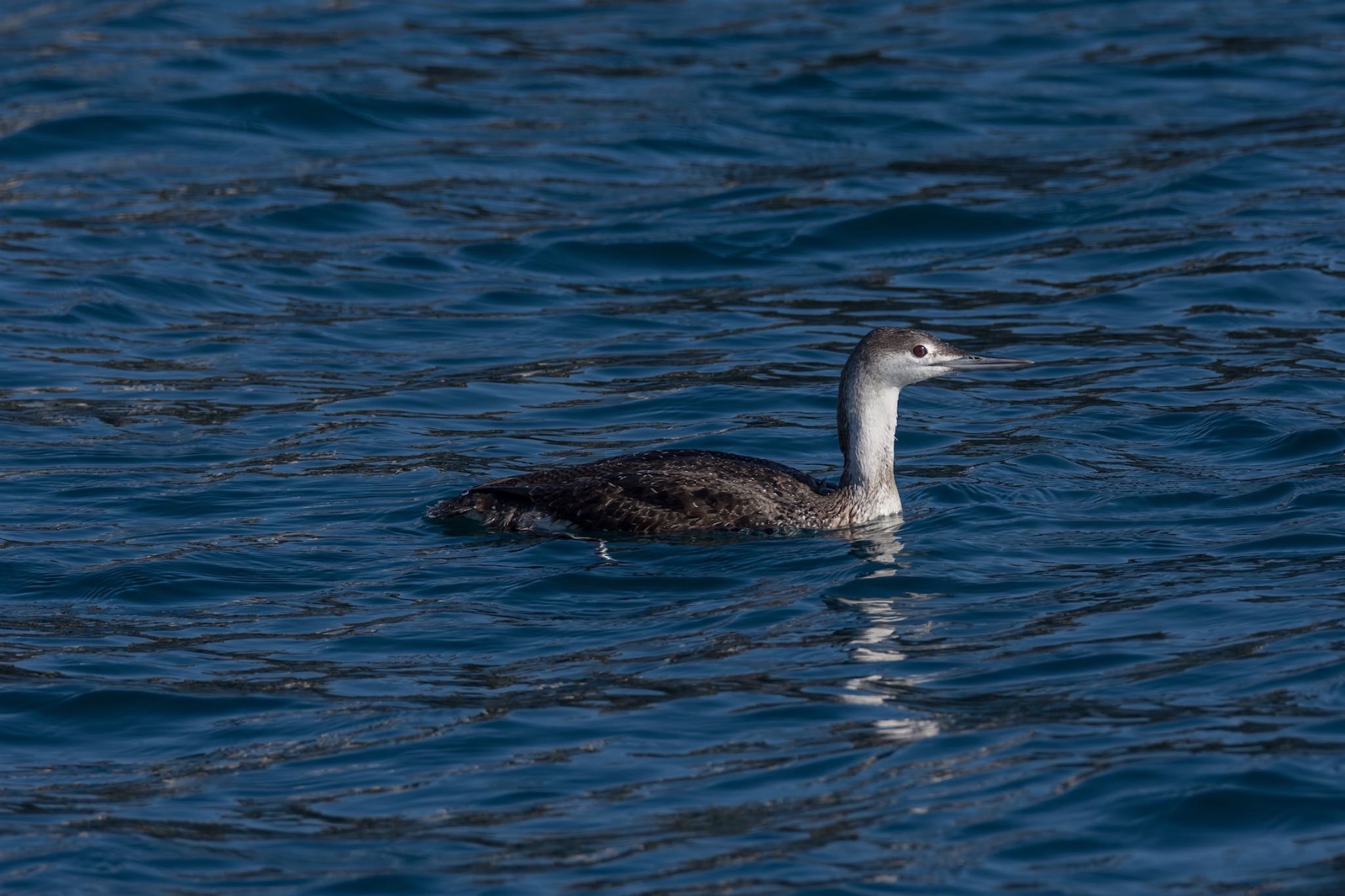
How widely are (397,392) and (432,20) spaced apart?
11233 mm

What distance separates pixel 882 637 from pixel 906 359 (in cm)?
236

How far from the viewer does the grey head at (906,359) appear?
1122cm

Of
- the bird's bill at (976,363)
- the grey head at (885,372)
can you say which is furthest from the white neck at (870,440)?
the bird's bill at (976,363)

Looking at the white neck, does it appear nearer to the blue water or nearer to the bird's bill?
the blue water

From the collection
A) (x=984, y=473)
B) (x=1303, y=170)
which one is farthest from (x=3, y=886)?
(x=1303, y=170)

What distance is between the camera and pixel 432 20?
24.2m

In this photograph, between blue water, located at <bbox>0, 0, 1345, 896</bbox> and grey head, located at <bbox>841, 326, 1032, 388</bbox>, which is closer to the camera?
blue water, located at <bbox>0, 0, 1345, 896</bbox>

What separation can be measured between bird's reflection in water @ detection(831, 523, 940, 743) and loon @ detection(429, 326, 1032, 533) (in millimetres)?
286

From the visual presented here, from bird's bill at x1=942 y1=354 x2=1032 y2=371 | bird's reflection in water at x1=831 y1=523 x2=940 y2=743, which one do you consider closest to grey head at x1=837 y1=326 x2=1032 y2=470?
bird's bill at x1=942 y1=354 x2=1032 y2=371

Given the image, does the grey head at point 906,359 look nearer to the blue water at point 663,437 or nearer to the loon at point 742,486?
the loon at point 742,486

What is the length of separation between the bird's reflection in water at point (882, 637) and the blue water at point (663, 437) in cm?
3

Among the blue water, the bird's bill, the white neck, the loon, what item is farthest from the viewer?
the white neck

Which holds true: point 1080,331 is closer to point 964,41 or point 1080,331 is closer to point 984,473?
point 984,473

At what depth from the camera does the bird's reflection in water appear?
818cm
